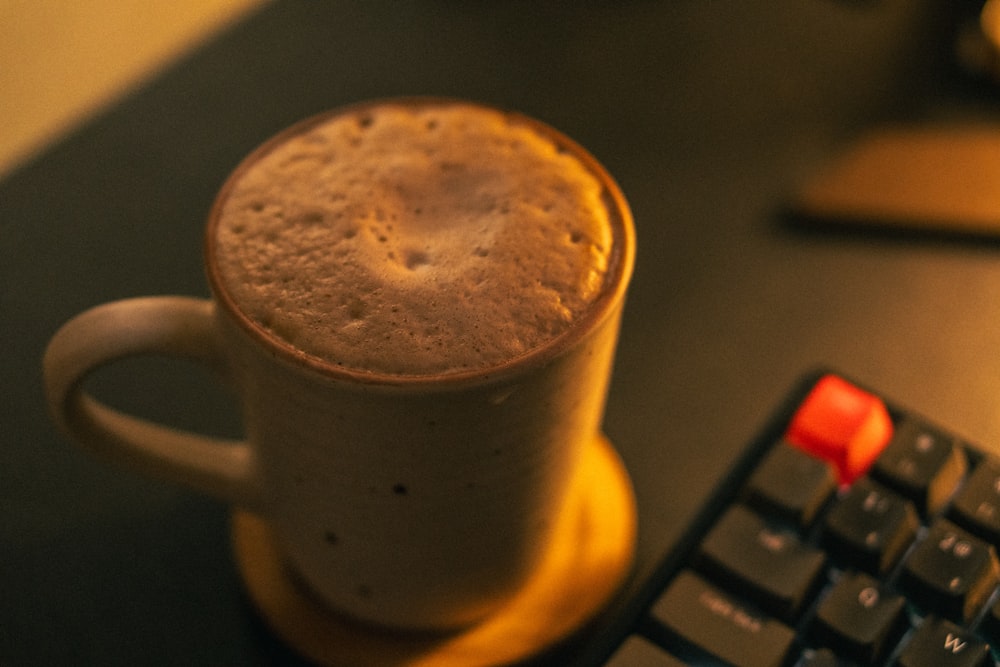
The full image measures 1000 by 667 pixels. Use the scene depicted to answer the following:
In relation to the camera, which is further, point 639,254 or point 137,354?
point 639,254

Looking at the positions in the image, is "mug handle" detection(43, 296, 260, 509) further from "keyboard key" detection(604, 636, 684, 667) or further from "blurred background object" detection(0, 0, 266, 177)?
"blurred background object" detection(0, 0, 266, 177)

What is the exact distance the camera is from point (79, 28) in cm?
52

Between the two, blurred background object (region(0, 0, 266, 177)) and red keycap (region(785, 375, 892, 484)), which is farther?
blurred background object (region(0, 0, 266, 177))

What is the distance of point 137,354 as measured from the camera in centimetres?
29

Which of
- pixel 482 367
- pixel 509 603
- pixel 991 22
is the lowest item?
pixel 509 603

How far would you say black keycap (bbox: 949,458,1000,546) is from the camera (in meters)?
0.33

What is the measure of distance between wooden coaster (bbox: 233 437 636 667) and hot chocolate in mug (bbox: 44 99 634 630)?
0.02 m

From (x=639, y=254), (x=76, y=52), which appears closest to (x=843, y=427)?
(x=639, y=254)

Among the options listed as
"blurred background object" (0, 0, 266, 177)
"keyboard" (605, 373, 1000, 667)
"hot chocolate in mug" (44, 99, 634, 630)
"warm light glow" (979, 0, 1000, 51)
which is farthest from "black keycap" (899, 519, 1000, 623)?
"blurred background object" (0, 0, 266, 177)

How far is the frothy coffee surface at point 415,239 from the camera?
0.26 m

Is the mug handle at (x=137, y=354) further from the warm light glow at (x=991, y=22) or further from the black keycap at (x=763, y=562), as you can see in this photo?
the warm light glow at (x=991, y=22)

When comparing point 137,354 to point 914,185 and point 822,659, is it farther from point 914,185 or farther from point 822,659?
point 914,185

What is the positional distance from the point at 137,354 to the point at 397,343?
0.08m

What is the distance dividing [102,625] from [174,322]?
0.39 ft
